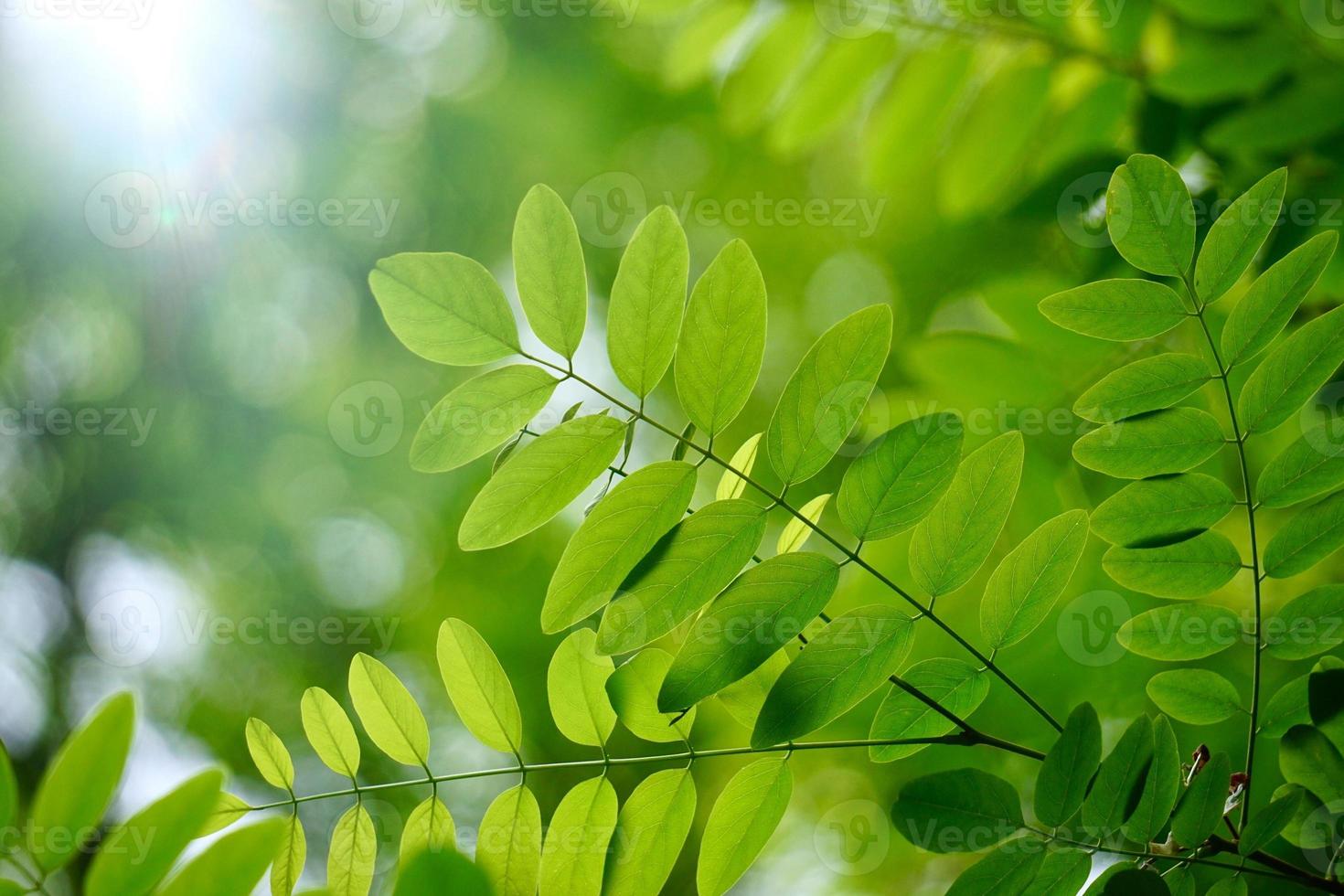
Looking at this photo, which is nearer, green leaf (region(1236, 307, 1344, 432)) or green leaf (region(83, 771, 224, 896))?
green leaf (region(83, 771, 224, 896))

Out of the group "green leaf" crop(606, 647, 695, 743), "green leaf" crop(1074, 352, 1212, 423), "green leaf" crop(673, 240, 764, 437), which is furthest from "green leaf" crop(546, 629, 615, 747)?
"green leaf" crop(1074, 352, 1212, 423)

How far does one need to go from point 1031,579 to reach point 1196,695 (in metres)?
0.20

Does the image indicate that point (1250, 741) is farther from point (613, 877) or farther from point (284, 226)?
point (284, 226)

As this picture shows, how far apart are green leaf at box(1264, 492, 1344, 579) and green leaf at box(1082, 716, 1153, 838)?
8.1 inches

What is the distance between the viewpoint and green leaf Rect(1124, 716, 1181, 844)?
620mm

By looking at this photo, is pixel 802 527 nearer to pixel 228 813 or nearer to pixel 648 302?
pixel 648 302

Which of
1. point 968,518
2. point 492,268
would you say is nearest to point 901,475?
point 968,518

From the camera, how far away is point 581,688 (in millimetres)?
791

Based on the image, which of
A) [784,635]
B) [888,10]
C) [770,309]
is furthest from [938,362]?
[770,309]

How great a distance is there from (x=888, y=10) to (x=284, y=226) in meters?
3.00

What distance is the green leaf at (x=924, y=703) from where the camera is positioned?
2.33ft

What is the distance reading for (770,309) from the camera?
2.69 m

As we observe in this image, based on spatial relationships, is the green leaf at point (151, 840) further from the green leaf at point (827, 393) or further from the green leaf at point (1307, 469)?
the green leaf at point (1307, 469)

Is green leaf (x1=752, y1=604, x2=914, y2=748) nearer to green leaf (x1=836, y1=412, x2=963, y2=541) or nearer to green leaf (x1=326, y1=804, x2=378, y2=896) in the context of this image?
green leaf (x1=836, y1=412, x2=963, y2=541)
